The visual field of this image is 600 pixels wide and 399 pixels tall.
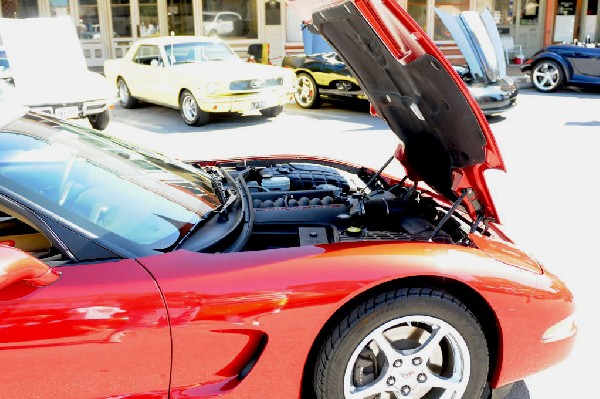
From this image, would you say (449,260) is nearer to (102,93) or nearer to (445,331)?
(445,331)

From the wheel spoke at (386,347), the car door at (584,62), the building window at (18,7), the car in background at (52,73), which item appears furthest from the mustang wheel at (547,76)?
the building window at (18,7)

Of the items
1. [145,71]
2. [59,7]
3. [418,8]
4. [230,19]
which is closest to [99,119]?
[145,71]

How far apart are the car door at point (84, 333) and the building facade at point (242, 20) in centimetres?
1786

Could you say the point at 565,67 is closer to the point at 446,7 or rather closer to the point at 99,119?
the point at 446,7

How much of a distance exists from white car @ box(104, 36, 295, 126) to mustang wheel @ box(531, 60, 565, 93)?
255 inches

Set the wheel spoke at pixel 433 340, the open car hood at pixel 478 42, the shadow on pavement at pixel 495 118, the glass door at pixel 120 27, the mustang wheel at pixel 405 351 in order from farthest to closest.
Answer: the glass door at pixel 120 27, the shadow on pavement at pixel 495 118, the open car hood at pixel 478 42, the wheel spoke at pixel 433 340, the mustang wheel at pixel 405 351

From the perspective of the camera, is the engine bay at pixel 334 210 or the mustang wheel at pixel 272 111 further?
the mustang wheel at pixel 272 111

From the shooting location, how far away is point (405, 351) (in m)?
2.46

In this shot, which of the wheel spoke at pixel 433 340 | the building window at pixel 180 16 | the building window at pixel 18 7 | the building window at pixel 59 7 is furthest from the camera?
the building window at pixel 180 16

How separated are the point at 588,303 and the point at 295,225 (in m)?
2.11

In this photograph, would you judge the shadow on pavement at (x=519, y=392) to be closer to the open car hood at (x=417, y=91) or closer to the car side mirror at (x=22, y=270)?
the open car hood at (x=417, y=91)

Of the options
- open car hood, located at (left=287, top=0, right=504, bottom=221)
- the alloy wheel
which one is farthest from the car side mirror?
open car hood, located at (left=287, top=0, right=504, bottom=221)

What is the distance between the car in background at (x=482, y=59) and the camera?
10.2 m

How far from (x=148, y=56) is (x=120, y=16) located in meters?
8.06
